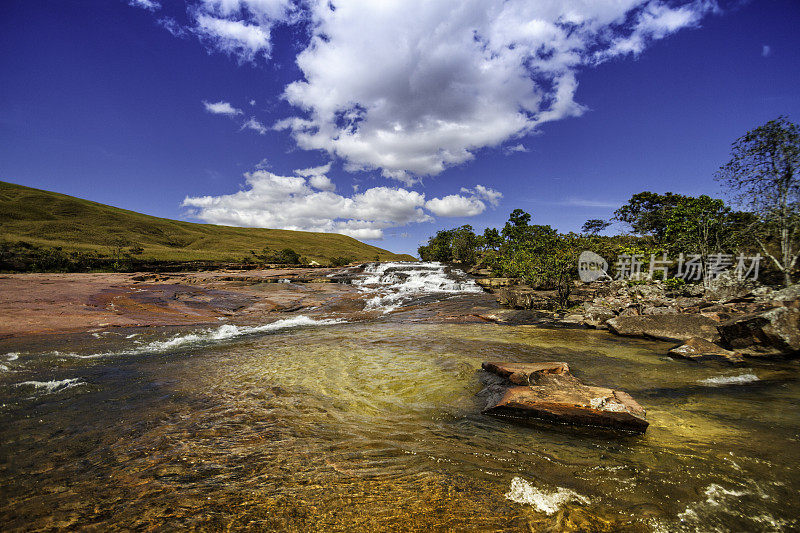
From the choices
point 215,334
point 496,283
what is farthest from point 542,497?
point 496,283

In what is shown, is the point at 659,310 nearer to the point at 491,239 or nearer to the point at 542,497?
the point at 542,497

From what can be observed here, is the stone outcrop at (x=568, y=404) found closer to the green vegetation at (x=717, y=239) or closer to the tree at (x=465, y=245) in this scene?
the green vegetation at (x=717, y=239)

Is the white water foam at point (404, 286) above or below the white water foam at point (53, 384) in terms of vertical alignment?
above

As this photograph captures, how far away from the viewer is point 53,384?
6.71 meters

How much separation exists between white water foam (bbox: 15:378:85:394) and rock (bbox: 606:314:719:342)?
64.0ft

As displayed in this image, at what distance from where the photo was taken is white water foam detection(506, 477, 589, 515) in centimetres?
328

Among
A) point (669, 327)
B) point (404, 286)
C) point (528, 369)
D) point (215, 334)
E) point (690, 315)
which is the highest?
point (690, 315)

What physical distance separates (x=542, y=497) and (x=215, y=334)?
14.4m

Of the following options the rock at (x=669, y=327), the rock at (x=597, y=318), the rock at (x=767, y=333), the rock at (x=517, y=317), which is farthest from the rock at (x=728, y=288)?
the rock at (x=517, y=317)

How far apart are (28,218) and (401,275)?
104 m

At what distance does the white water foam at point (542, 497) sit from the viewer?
3.28 meters

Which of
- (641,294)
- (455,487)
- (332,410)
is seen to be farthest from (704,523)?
(641,294)

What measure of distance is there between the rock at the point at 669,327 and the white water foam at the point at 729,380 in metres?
4.60
